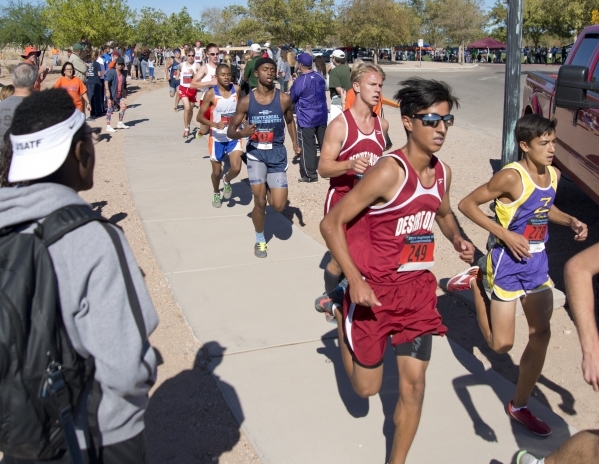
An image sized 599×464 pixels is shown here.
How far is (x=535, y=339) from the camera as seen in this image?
3715 millimetres

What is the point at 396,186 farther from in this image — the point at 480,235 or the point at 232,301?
the point at 480,235

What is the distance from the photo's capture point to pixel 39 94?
6.70ft

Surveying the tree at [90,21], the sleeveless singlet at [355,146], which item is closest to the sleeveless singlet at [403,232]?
the sleeveless singlet at [355,146]

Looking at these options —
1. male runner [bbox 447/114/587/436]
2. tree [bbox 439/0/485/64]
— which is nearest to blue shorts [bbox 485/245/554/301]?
male runner [bbox 447/114/587/436]

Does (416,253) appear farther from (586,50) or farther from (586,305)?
(586,50)

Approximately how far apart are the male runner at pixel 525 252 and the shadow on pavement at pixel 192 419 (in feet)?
5.43

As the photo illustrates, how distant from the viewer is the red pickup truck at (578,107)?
210 inches

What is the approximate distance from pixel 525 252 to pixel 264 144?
139 inches

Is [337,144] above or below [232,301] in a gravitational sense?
above

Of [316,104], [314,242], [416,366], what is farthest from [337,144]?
[316,104]

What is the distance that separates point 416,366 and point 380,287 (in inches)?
16.7

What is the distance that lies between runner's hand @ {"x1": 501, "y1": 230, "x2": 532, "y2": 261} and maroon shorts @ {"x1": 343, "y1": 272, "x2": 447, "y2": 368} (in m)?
0.67

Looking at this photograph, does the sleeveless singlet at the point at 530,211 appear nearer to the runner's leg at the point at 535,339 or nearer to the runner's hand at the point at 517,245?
the runner's hand at the point at 517,245

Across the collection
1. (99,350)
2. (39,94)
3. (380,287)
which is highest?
(39,94)
